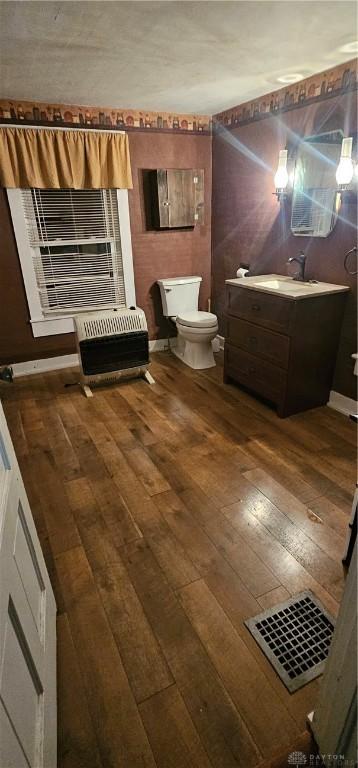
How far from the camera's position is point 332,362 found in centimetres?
284

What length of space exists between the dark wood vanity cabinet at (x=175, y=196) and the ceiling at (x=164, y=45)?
0.74 meters

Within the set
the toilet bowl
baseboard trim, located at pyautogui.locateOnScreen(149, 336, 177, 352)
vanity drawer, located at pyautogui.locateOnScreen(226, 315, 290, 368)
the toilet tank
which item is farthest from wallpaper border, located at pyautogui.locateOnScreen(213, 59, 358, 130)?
baseboard trim, located at pyautogui.locateOnScreen(149, 336, 177, 352)

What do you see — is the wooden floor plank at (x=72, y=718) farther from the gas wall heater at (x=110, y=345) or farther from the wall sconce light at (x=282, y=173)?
the wall sconce light at (x=282, y=173)

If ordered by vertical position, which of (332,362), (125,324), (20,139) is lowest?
(332,362)

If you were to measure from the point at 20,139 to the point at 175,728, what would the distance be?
3.69 metres

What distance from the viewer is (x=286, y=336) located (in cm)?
260

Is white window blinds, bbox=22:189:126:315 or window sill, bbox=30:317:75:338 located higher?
white window blinds, bbox=22:189:126:315

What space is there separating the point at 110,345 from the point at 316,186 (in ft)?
6.37

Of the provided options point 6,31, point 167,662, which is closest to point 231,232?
point 6,31

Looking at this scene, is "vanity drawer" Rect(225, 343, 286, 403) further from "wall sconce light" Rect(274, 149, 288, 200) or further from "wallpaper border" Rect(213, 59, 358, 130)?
"wallpaper border" Rect(213, 59, 358, 130)

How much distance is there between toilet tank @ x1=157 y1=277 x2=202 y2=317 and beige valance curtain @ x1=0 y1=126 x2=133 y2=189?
949 millimetres

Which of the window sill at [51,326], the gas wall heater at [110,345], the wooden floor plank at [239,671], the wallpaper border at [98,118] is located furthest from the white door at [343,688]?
the wallpaper border at [98,118]

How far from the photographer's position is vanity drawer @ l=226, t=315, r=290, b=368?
2.66 metres

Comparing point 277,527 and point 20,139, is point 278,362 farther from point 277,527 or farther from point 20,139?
point 20,139
